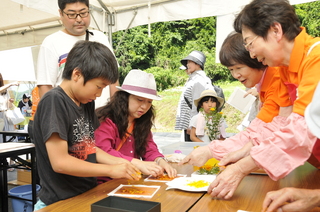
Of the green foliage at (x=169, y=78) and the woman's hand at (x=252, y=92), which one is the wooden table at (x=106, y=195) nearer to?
the woman's hand at (x=252, y=92)

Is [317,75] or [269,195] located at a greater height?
[317,75]

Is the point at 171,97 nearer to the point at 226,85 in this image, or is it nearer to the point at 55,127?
the point at 226,85

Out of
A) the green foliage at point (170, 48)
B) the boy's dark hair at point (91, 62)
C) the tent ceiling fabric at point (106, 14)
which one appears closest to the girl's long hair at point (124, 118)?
the boy's dark hair at point (91, 62)

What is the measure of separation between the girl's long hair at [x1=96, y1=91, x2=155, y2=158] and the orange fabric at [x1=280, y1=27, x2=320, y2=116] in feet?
3.61

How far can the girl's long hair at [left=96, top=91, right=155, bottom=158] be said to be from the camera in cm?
213

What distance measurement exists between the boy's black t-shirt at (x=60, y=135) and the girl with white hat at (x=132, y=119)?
0.47 metres

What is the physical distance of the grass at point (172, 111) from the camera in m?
10.5

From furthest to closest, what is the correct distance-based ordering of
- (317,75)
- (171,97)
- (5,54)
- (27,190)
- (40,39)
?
(171,97)
(5,54)
(40,39)
(27,190)
(317,75)

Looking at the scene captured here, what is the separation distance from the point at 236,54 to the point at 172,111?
32.5 feet

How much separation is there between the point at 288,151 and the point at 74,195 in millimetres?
→ 993

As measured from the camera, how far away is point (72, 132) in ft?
4.91

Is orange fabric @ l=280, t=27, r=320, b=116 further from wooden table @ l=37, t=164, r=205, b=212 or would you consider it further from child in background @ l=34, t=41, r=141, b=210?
child in background @ l=34, t=41, r=141, b=210

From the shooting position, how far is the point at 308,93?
3.96 ft

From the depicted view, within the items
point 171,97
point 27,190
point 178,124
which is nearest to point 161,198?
point 27,190
